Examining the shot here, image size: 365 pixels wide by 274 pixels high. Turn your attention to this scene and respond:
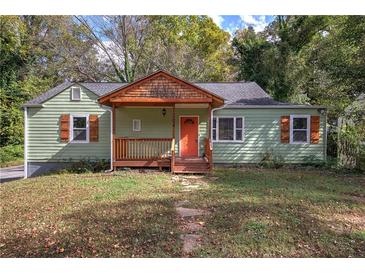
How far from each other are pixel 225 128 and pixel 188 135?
1692 millimetres

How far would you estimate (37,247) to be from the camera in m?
3.67

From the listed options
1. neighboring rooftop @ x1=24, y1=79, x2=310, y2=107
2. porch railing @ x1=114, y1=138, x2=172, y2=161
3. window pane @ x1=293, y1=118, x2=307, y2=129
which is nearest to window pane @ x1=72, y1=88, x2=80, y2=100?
neighboring rooftop @ x1=24, y1=79, x2=310, y2=107

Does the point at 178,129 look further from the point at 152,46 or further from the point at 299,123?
the point at 152,46

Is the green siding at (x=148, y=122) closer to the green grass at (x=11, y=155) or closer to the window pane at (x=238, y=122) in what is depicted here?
the window pane at (x=238, y=122)

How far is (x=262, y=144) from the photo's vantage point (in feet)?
39.1

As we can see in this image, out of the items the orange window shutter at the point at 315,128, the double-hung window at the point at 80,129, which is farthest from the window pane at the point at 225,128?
the double-hung window at the point at 80,129

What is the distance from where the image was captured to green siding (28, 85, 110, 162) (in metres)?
11.6

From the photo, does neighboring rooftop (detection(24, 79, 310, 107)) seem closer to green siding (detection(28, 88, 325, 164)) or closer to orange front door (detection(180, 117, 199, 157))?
green siding (detection(28, 88, 325, 164))

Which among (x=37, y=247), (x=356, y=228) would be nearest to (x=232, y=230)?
(x=356, y=228)

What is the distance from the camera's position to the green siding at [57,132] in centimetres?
1162

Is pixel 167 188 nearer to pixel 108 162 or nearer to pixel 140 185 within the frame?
pixel 140 185

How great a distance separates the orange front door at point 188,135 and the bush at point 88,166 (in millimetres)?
3389

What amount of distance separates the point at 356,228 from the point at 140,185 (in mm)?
5215
